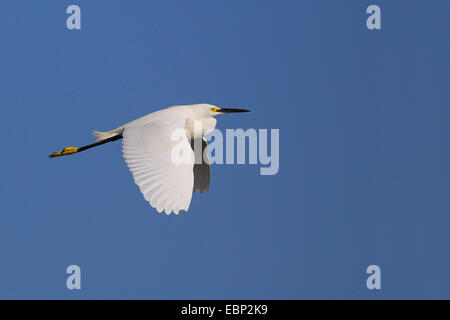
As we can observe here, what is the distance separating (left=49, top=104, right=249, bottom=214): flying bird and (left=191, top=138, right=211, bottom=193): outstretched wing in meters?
0.01

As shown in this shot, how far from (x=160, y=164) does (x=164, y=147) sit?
294 mm

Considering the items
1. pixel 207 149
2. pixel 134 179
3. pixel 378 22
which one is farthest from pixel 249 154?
pixel 378 22

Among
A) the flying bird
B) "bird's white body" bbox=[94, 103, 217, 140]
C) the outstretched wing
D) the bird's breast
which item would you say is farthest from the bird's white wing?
the outstretched wing

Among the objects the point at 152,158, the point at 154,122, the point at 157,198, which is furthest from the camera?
the point at 154,122

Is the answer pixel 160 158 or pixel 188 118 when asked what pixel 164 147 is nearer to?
pixel 160 158

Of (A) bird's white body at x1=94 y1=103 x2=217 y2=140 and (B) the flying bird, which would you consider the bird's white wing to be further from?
(A) bird's white body at x1=94 y1=103 x2=217 y2=140

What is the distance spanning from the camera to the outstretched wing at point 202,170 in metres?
9.31

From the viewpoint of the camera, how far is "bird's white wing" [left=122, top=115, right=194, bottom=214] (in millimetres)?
6918

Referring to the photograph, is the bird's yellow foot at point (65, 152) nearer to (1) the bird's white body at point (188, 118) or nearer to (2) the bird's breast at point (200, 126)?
(1) the bird's white body at point (188, 118)

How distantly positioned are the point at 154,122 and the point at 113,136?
2.88 feet

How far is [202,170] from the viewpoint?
9445 millimetres

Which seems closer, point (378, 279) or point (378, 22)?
point (378, 279)
